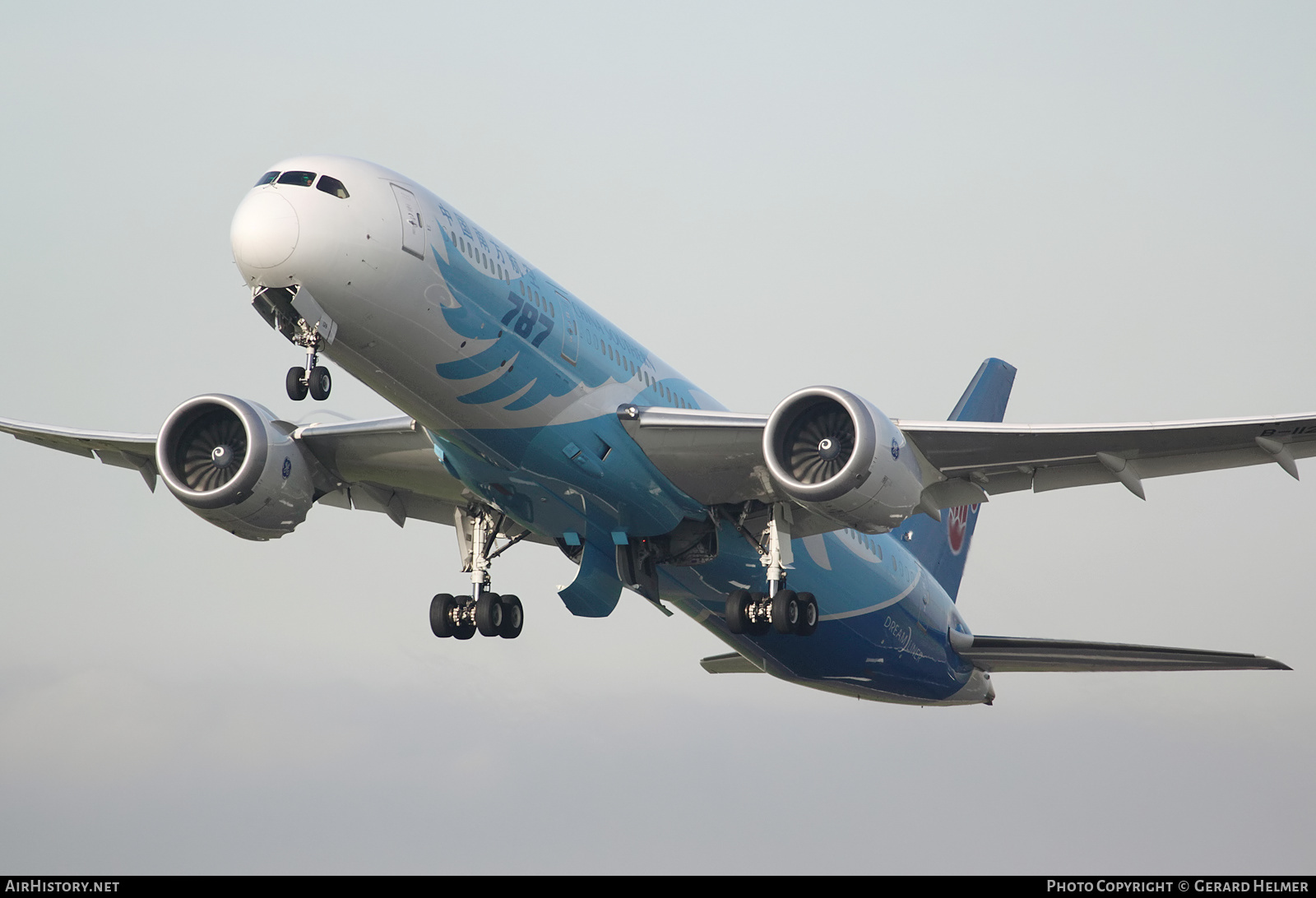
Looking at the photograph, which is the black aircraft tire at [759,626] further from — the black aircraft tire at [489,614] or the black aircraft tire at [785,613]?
the black aircraft tire at [489,614]

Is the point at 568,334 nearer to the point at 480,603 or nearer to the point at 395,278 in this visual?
the point at 395,278

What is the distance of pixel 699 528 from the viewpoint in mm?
25484

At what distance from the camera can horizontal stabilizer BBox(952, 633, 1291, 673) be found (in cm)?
2667

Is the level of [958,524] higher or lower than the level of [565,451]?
higher

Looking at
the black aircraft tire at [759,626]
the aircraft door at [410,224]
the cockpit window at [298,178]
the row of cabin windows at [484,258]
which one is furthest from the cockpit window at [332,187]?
the black aircraft tire at [759,626]

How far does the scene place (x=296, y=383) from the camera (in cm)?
1966

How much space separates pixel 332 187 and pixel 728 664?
677 inches

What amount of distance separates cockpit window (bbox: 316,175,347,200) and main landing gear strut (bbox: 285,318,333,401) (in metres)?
1.74

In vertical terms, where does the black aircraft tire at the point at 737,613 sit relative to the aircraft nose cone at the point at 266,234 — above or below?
below

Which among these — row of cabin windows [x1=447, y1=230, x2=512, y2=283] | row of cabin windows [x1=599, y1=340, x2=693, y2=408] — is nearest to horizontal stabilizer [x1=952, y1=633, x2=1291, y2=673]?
row of cabin windows [x1=599, y1=340, x2=693, y2=408]

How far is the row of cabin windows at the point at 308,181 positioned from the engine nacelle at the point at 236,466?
6554mm

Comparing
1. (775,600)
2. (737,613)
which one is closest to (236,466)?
(737,613)

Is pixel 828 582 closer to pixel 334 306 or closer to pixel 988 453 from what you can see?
pixel 988 453

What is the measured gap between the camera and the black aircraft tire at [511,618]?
2642 centimetres
